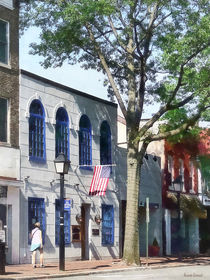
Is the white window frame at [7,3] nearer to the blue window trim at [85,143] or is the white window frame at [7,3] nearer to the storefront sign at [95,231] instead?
the blue window trim at [85,143]

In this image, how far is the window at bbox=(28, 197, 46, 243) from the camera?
29.5 m

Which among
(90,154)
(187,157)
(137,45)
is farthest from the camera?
(187,157)

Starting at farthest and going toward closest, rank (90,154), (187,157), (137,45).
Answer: (187,157), (90,154), (137,45)

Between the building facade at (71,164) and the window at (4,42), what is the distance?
95 cm

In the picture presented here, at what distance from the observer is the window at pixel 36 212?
96.6ft

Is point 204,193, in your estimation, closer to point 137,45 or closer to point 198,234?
point 198,234

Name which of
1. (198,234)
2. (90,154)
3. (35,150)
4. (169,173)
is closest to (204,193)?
(198,234)

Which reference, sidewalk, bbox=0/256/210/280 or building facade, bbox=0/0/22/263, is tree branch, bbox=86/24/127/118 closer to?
building facade, bbox=0/0/22/263

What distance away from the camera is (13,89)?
2917cm

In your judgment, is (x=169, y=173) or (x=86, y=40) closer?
(x=86, y=40)

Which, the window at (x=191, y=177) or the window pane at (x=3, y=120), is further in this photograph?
the window at (x=191, y=177)

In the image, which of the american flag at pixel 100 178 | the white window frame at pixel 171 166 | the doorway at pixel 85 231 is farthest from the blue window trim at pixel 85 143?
the white window frame at pixel 171 166

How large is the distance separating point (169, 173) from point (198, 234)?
→ 21.4ft

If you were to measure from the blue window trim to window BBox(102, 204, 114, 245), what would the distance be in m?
2.48
